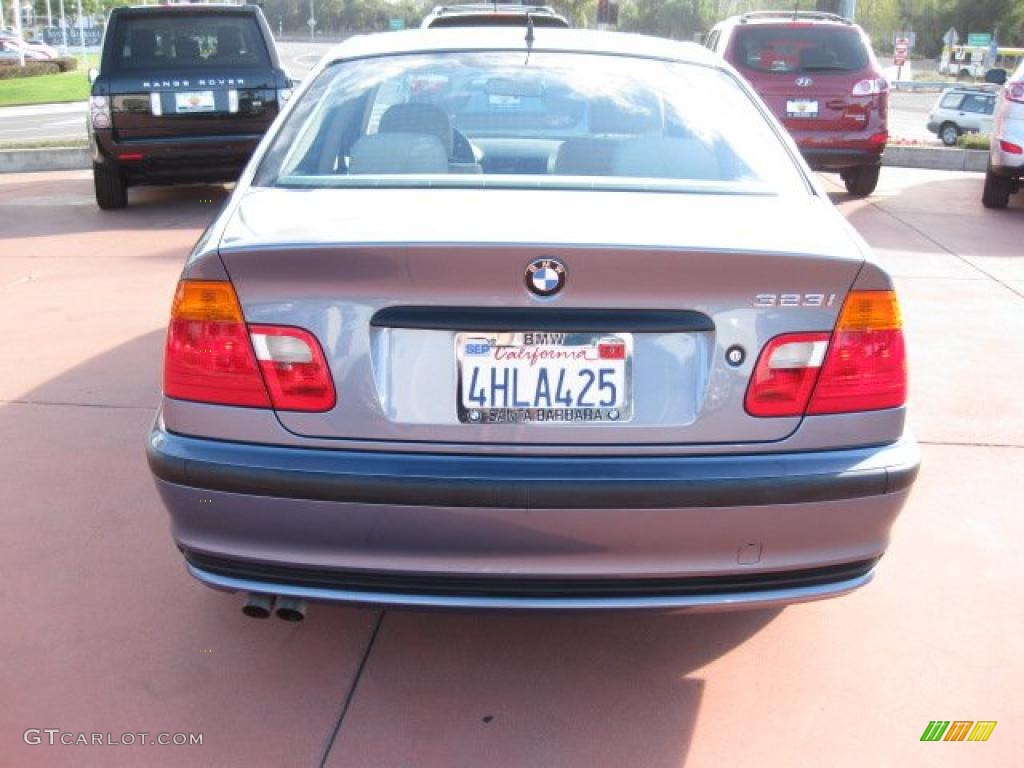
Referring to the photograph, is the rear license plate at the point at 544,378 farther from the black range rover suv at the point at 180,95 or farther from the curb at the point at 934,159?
the curb at the point at 934,159

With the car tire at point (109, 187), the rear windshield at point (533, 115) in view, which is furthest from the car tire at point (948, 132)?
the rear windshield at point (533, 115)

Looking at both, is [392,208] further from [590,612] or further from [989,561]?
[989,561]

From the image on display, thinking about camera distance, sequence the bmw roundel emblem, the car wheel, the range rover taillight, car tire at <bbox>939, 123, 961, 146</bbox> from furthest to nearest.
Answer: car tire at <bbox>939, 123, 961, 146</bbox>
the car wheel
the range rover taillight
the bmw roundel emblem

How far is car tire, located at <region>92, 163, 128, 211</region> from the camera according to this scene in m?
9.38

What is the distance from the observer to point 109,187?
9469 millimetres

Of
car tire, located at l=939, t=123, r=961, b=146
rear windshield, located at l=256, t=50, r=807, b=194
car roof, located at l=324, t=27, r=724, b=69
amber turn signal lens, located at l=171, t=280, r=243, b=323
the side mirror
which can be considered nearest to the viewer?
amber turn signal lens, located at l=171, t=280, r=243, b=323

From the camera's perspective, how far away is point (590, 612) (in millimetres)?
2318

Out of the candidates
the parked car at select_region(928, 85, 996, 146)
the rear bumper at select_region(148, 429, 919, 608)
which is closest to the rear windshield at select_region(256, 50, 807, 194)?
the rear bumper at select_region(148, 429, 919, 608)

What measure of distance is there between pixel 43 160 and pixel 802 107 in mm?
8714

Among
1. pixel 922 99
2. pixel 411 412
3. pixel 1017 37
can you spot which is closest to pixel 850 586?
pixel 411 412

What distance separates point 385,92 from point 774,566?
191cm

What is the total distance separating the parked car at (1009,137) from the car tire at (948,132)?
17.9m

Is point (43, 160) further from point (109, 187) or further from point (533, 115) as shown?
point (533, 115)

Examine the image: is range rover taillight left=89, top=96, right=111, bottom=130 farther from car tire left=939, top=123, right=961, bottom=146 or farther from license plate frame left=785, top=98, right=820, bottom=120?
car tire left=939, top=123, right=961, bottom=146
